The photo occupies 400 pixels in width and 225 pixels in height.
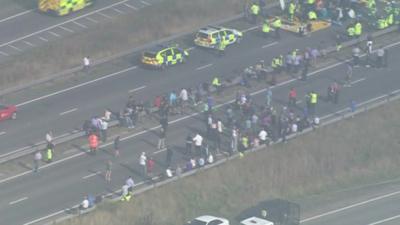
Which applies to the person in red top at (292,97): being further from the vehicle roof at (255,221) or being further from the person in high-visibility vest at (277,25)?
the vehicle roof at (255,221)

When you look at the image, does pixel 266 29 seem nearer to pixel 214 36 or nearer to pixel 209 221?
pixel 214 36

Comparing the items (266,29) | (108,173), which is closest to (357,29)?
(266,29)

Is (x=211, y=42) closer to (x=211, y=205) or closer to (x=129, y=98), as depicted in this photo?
(x=129, y=98)

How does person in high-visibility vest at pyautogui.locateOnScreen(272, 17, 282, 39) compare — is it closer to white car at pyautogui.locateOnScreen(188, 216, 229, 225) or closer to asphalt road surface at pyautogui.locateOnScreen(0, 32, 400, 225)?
asphalt road surface at pyautogui.locateOnScreen(0, 32, 400, 225)

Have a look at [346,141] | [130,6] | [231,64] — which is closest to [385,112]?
[346,141]

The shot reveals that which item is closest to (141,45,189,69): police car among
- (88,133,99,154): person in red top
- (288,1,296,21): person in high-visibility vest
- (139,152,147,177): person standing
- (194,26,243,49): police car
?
(194,26,243,49): police car
